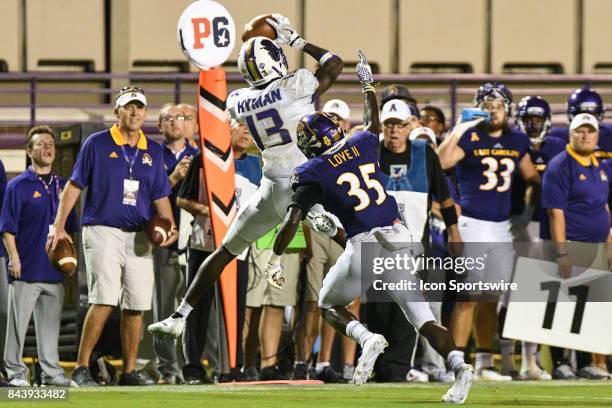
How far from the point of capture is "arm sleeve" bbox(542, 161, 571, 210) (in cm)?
1305

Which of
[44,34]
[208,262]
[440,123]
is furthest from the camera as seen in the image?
[44,34]

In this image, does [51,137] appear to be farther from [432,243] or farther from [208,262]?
[432,243]

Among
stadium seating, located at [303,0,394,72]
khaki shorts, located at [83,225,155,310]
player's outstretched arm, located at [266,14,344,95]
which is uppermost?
stadium seating, located at [303,0,394,72]

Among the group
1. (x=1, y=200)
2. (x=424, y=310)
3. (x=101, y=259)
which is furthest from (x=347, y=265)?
(x=1, y=200)

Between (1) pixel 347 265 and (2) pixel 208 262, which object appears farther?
(2) pixel 208 262

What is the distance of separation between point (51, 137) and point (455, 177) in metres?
2.99

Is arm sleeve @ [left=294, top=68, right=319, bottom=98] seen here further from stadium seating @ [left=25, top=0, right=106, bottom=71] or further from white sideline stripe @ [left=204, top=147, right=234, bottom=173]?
stadium seating @ [left=25, top=0, right=106, bottom=71]

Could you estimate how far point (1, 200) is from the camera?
1288 cm

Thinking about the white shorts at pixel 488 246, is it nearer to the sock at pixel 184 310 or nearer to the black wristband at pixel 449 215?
the black wristband at pixel 449 215

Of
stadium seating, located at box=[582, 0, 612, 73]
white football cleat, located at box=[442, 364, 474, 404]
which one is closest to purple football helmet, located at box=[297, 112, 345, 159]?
white football cleat, located at box=[442, 364, 474, 404]

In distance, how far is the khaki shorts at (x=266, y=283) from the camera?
1286cm

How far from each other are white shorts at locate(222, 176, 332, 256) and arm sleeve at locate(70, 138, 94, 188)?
4.33ft

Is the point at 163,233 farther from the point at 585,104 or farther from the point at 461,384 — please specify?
the point at 585,104

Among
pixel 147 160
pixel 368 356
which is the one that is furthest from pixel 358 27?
pixel 368 356
